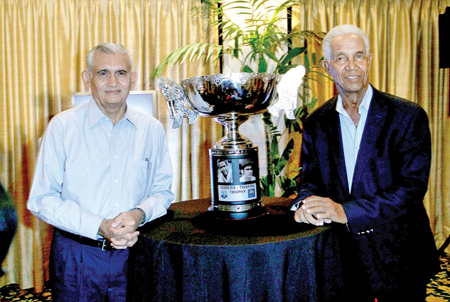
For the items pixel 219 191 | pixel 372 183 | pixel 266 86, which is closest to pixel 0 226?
pixel 219 191

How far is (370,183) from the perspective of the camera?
1.58 m

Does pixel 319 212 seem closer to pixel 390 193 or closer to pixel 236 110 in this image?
pixel 390 193

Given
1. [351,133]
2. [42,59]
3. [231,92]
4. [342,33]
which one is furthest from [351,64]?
[42,59]

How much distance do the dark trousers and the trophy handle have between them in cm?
66

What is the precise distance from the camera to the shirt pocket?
158 centimetres

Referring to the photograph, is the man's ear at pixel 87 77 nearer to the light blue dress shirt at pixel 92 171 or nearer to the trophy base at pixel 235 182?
the light blue dress shirt at pixel 92 171

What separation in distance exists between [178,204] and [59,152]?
654 mm

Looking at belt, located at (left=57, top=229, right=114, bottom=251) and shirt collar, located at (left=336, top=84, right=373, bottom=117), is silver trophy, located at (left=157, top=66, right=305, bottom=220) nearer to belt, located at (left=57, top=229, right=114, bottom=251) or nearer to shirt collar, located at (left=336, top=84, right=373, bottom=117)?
shirt collar, located at (left=336, top=84, right=373, bottom=117)

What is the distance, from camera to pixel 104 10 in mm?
3412

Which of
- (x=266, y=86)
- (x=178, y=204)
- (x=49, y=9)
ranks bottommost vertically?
(x=178, y=204)

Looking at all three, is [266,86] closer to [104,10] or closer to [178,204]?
[178,204]

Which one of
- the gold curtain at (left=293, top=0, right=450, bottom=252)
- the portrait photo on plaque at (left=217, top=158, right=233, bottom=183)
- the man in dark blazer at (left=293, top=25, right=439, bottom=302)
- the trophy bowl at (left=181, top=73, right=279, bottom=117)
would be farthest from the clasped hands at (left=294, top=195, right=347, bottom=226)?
the gold curtain at (left=293, top=0, right=450, bottom=252)

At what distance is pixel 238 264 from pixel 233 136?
560mm

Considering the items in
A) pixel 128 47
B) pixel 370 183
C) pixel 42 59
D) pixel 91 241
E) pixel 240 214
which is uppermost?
pixel 128 47
